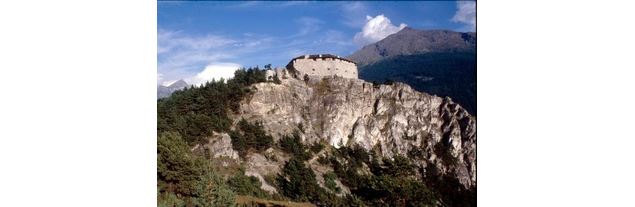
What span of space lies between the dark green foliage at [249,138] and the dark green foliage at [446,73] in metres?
2.98

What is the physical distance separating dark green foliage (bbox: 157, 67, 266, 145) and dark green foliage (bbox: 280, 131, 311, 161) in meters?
1.55

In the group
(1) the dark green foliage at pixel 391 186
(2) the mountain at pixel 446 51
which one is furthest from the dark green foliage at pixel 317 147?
(2) the mountain at pixel 446 51

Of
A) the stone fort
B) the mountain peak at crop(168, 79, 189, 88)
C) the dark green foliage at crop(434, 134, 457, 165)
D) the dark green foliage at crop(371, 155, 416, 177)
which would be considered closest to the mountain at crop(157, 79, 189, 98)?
the mountain peak at crop(168, 79, 189, 88)

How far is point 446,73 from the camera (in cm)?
749

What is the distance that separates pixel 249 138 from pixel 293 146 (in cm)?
182

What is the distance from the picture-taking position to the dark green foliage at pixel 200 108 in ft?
23.1

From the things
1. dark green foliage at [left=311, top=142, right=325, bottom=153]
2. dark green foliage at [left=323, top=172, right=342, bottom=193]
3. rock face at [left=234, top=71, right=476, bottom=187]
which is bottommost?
dark green foliage at [left=323, top=172, right=342, bottom=193]

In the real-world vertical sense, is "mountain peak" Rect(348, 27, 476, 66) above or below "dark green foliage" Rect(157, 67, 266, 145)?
above

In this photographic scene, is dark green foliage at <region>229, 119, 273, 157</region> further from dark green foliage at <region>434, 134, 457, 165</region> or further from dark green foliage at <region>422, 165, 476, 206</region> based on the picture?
dark green foliage at <region>422, 165, 476, 206</region>

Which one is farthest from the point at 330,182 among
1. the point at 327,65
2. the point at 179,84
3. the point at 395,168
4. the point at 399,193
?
the point at 327,65

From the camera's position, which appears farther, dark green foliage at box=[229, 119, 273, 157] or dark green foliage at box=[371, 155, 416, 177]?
dark green foliage at box=[229, 119, 273, 157]

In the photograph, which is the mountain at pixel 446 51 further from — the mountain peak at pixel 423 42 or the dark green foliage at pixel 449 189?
the dark green foliage at pixel 449 189

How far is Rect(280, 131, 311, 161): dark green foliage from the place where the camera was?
11718 mm
